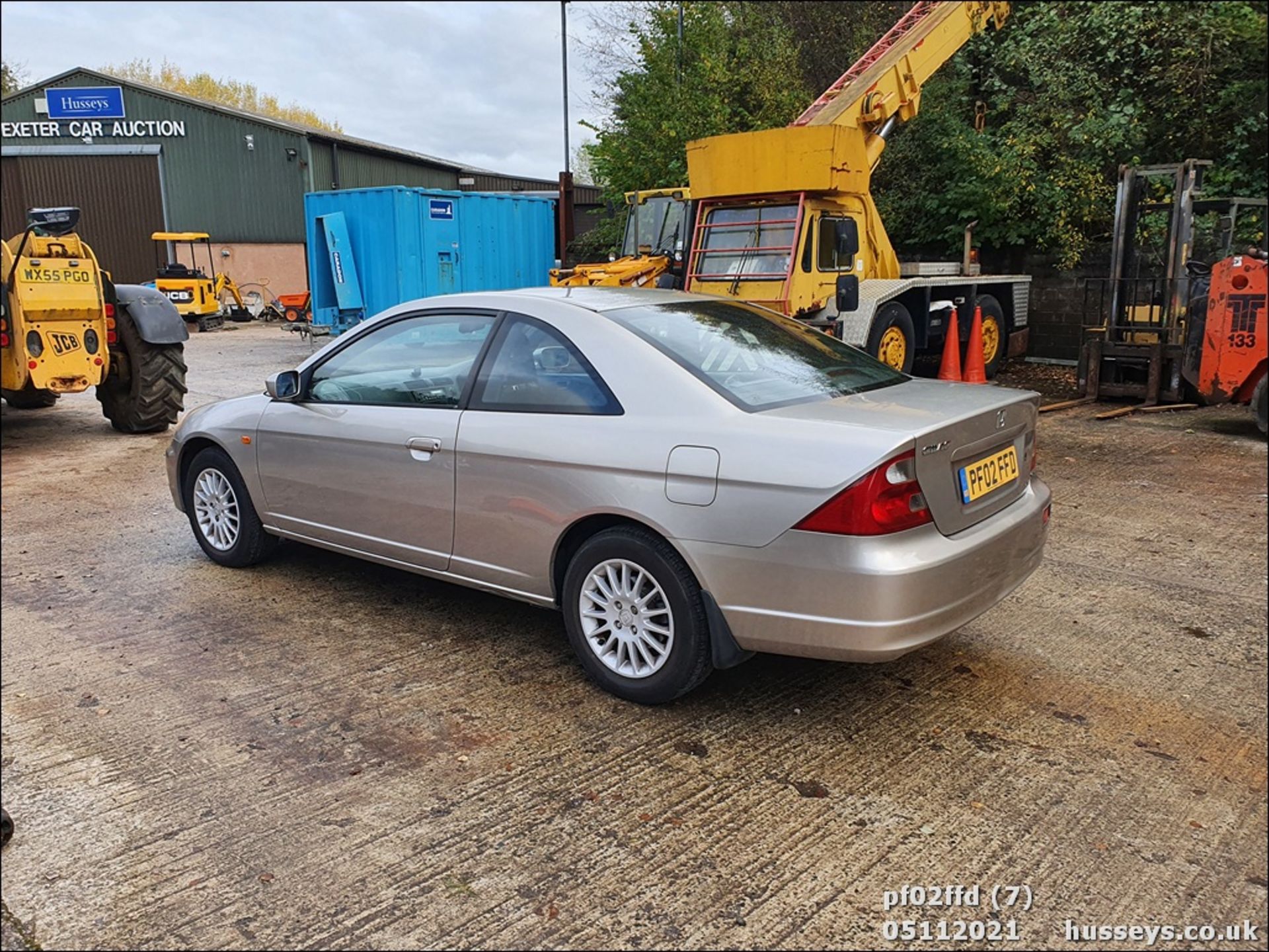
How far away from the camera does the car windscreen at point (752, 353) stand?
3531 mm

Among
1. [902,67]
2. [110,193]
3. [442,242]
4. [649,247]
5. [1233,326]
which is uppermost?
[902,67]

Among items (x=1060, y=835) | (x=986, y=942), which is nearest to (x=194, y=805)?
(x=986, y=942)

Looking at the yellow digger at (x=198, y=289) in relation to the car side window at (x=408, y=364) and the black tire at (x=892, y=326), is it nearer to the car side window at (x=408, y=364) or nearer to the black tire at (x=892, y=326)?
the black tire at (x=892, y=326)

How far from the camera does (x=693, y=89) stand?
676 inches

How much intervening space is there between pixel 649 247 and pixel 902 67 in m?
3.73

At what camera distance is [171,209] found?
89.9ft

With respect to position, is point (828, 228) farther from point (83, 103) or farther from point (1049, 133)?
point (83, 103)

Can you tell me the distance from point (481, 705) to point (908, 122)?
1378 cm

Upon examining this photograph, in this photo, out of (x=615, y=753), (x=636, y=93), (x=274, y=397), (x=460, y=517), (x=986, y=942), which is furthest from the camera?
(x=636, y=93)

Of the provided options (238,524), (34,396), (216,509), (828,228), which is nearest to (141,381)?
(34,396)

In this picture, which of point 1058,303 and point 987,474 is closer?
point 987,474

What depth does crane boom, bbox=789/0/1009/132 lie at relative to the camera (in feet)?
36.8

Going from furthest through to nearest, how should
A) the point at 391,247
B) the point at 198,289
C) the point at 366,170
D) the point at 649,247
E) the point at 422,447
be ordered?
the point at 366,170 < the point at 198,289 < the point at 391,247 < the point at 649,247 < the point at 422,447

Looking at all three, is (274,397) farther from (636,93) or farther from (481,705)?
(636,93)
